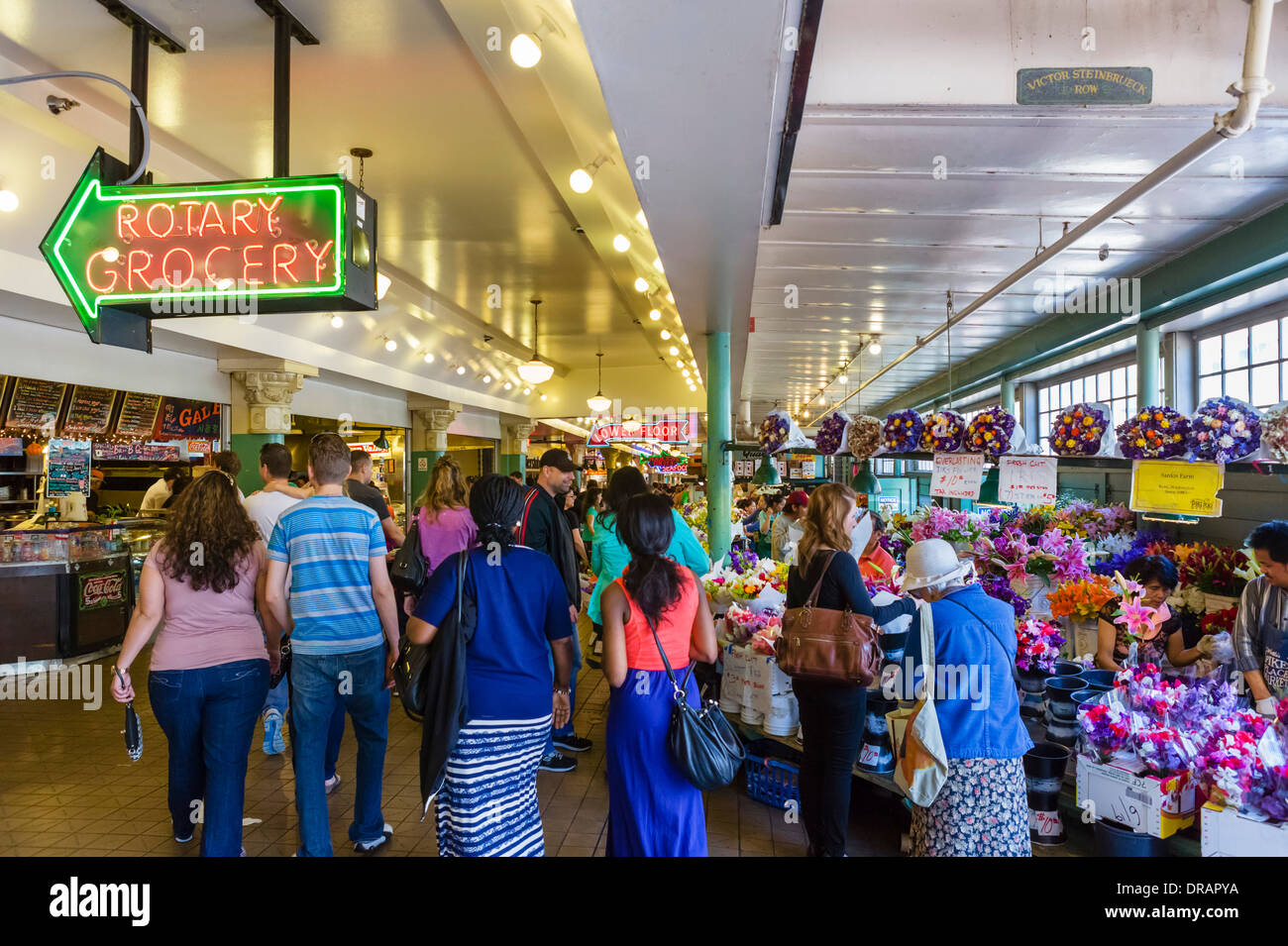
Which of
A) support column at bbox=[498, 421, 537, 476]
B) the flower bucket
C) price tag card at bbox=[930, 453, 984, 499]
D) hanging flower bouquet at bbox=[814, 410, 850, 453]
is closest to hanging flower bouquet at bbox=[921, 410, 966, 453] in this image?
price tag card at bbox=[930, 453, 984, 499]

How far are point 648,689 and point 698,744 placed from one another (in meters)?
0.25

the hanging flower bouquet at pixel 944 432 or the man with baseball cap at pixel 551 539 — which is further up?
the hanging flower bouquet at pixel 944 432

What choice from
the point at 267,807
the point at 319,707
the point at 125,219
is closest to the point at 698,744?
the point at 319,707

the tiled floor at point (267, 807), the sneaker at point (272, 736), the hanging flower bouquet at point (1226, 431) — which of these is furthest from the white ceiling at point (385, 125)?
the sneaker at point (272, 736)

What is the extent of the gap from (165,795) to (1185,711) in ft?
16.1

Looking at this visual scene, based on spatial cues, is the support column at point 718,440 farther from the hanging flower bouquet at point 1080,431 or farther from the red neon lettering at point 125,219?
the red neon lettering at point 125,219

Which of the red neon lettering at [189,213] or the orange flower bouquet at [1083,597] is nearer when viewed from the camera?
the red neon lettering at [189,213]

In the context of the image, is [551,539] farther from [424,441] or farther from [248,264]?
[424,441]

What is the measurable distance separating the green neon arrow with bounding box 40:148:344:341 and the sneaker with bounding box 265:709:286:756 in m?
2.56

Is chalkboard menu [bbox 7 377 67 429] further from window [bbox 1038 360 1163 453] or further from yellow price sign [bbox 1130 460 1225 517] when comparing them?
window [bbox 1038 360 1163 453]

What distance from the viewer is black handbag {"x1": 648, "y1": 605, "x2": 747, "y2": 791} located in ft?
8.54

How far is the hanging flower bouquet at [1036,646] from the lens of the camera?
3764 mm

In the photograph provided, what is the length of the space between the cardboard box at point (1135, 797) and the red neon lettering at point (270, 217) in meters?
3.97

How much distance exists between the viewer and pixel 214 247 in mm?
3221
